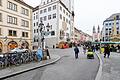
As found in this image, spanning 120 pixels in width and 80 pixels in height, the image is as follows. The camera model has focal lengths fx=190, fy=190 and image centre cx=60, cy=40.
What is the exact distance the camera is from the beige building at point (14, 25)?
128 ft

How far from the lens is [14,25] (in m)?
43.1

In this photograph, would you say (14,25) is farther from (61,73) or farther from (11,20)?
(61,73)

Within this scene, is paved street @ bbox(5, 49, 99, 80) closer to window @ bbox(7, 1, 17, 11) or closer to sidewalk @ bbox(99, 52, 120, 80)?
sidewalk @ bbox(99, 52, 120, 80)

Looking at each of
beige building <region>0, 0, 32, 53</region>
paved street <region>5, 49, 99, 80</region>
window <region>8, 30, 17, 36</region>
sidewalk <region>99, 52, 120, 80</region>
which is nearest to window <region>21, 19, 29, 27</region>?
→ beige building <region>0, 0, 32, 53</region>

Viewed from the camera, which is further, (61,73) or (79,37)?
(79,37)

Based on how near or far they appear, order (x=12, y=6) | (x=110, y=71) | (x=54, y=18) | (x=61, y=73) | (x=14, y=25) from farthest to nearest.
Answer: (x=54, y=18) < (x=14, y=25) < (x=12, y=6) < (x=110, y=71) < (x=61, y=73)

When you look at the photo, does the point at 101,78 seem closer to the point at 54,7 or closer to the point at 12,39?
the point at 12,39

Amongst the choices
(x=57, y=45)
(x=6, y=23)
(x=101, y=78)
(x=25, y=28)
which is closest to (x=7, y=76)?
(x=101, y=78)

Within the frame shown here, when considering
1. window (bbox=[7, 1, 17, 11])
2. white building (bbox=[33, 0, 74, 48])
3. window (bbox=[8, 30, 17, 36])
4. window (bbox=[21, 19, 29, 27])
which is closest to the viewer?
window (bbox=[8, 30, 17, 36])

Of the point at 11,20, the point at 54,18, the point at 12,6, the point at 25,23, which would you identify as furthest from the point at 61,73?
the point at 54,18

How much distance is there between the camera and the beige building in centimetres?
3916

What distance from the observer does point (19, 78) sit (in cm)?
1090

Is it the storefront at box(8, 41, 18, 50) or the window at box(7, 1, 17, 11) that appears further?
the window at box(7, 1, 17, 11)

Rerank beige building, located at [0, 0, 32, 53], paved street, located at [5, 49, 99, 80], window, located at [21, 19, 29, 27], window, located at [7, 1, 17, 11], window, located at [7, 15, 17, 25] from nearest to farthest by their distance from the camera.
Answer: paved street, located at [5, 49, 99, 80] < beige building, located at [0, 0, 32, 53] < window, located at [7, 15, 17, 25] < window, located at [7, 1, 17, 11] < window, located at [21, 19, 29, 27]
